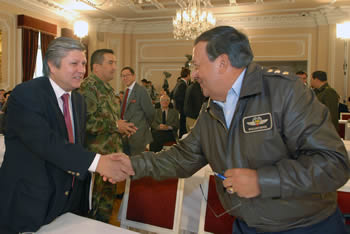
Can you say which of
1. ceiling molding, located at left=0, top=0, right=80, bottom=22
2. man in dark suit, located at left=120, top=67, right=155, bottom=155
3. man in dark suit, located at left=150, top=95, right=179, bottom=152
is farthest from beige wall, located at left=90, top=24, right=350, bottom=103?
man in dark suit, located at left=120, top=67, right=155, bottom=155

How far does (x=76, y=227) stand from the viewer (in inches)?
51.9

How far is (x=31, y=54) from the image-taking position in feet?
26.8

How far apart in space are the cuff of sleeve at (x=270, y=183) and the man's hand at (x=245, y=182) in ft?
→ 0.06

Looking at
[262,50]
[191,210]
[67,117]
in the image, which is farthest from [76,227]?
[262,50]

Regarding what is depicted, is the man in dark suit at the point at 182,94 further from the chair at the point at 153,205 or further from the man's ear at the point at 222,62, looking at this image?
the man's ear at the point at 222,62

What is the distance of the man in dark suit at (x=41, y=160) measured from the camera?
1404mm

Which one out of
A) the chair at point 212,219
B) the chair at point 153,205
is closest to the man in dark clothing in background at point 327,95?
the chair at point 212,219

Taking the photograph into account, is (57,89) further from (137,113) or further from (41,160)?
(137,113)

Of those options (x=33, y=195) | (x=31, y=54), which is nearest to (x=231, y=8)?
(x=31, y=54)

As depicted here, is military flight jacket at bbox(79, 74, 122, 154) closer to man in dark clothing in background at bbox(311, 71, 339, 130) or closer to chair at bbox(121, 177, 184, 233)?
chair at bbox(121, 177, 184, 233)

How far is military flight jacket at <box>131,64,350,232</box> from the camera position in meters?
1.05

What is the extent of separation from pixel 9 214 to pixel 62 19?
8.98 metres

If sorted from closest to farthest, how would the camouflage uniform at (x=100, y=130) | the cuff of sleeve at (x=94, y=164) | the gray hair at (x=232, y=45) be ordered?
the gray hair at (x=232, y=45)
the cuff of sleeve at (x=94, y=164)
the camouflage uniform at (x=100, y=130)

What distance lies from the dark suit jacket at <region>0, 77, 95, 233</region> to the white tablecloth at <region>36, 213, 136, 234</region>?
2.6 inches
